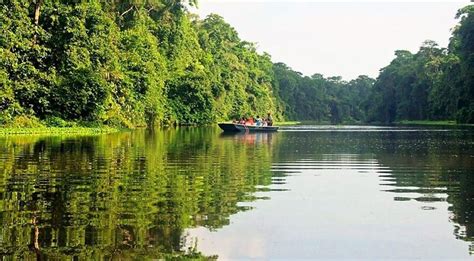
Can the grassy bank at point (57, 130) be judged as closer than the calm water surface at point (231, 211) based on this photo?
No

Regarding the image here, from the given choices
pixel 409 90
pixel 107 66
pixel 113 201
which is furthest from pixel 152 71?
pixel 409 90

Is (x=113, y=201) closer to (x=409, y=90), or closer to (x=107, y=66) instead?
(x=107, y=66)

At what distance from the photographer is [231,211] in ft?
33.0

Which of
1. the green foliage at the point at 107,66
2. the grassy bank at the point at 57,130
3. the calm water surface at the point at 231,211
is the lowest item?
the calm water surface at the point at 231,211

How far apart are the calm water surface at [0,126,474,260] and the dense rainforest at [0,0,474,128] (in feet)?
87.8

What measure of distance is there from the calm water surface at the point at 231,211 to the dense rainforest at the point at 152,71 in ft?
87.8

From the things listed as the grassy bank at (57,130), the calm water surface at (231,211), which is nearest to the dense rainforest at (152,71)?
the grassy bank at (57,130)

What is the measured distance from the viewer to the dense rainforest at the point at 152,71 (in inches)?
1710

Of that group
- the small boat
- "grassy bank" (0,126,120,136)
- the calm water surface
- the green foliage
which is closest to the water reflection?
the calm water surface

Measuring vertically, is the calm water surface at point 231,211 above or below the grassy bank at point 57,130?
below

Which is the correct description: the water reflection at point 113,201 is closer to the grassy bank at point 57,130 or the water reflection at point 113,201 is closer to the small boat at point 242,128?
the grassy bank at point 57,130

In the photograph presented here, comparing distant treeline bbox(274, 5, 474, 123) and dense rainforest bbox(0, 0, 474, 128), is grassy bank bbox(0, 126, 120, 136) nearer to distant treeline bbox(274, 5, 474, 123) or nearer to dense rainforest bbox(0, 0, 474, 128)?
dense rainforest bbox(0, 0, 474, 128)

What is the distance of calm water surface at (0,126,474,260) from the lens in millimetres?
7473

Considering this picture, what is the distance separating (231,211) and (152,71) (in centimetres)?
5390
